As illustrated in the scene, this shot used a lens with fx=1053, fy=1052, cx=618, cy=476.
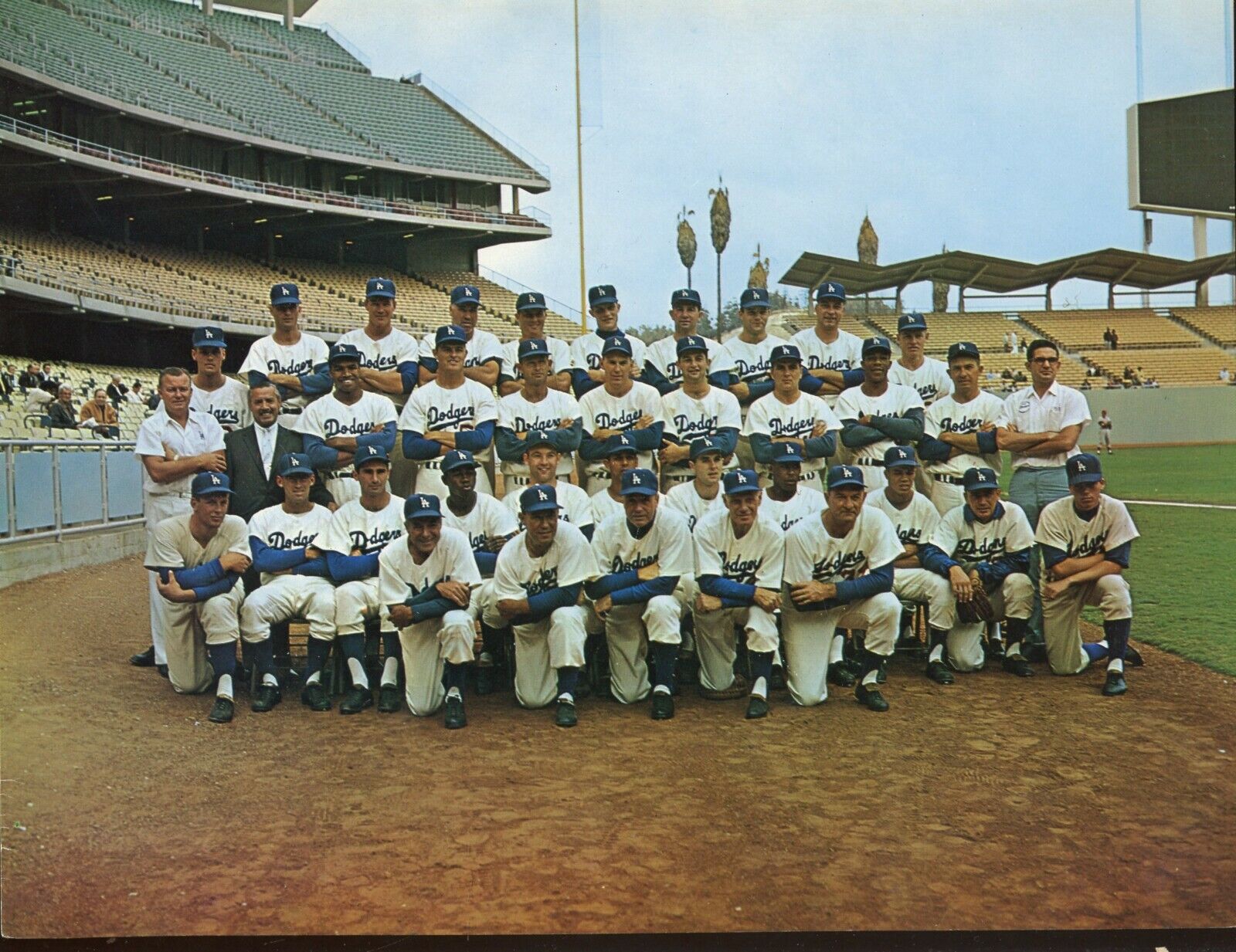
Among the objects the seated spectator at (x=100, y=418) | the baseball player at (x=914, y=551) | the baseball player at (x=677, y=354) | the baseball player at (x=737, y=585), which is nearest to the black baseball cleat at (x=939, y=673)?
the baseball player at (x=914, y=551)

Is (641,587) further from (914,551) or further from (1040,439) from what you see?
(1040,439)

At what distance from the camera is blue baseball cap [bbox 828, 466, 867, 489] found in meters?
5.09

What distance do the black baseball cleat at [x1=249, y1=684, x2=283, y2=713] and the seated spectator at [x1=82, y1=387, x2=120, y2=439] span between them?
6.81 m

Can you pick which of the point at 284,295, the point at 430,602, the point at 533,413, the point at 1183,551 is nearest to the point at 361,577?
the point at 430,602

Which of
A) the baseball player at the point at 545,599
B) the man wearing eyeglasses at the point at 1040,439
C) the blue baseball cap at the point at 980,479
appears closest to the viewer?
the baseball player at the point at 545,599

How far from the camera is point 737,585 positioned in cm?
506

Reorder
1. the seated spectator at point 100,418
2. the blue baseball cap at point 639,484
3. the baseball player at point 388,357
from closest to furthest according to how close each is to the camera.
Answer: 1. the blue baseball cap at point 639,484
2. the baseball player at point 388,357
3. the seated spectator at point 100,418

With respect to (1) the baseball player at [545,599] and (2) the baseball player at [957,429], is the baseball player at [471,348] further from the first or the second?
(2) the baseball player at [957,429]

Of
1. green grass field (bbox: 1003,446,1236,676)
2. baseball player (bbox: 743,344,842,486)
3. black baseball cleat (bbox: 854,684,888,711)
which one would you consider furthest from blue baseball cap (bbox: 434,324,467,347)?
green grass field (bbox: 1003,446,1236,676)

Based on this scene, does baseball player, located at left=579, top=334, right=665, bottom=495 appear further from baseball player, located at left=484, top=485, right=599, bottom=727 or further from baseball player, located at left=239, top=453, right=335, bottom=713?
baseball player, located at left=239, top=453, right=335, bottom=713

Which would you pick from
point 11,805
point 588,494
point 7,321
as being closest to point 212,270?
point 7,321

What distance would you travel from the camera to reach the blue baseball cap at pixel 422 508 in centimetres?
489

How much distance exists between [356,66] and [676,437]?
10.5 metres

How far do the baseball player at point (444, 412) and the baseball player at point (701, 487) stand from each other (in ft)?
2.79
